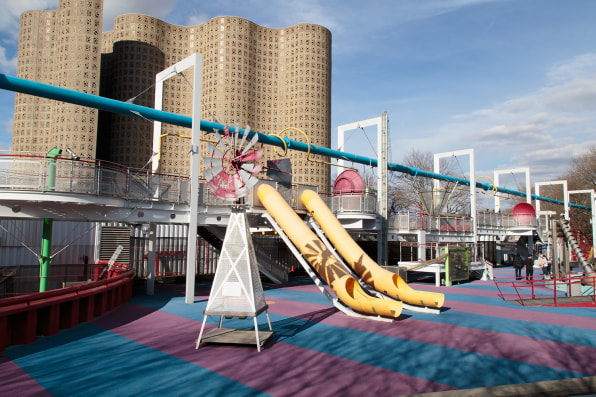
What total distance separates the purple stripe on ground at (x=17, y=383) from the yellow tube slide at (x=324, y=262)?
343 inches

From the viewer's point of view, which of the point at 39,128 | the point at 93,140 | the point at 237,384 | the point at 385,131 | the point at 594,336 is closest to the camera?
the point at 237,384

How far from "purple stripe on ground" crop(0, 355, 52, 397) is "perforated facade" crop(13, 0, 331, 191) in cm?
3904

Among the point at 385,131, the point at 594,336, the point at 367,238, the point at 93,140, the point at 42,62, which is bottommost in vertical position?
the point at 594,336

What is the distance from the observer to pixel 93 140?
40.2 m

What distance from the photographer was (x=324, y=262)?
1520 centimetres

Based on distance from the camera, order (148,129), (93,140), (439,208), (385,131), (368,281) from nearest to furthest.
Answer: (368,281) < (385,131) < (439,208) < (93,140) < (148,129)

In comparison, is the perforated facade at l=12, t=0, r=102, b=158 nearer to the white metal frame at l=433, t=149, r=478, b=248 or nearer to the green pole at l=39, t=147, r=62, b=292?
the green pole at l=39, t=147, r=62, b=292

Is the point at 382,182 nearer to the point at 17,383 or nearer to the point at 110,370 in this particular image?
the point at 110,370

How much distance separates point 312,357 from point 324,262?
6297 mm

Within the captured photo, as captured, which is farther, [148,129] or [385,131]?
[148,129]

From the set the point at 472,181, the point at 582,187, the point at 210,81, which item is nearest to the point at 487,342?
the point at 472,181

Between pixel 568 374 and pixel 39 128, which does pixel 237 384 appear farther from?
pixel 39 128

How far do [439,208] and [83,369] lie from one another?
25934 mm

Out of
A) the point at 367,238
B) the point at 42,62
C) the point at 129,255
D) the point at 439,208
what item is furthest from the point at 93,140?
the point at 439,208
